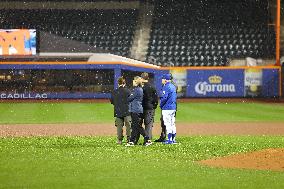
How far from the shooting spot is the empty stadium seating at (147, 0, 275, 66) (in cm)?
4416

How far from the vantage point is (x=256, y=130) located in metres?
22.5

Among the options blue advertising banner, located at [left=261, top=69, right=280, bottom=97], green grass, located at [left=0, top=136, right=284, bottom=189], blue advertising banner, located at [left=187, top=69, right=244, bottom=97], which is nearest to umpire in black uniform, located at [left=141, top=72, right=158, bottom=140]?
green grass, located at [left=0, top=136, right=284, bottom=189]

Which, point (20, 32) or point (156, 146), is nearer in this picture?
point (156, 146)

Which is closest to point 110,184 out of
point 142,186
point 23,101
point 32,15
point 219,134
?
point 142,186

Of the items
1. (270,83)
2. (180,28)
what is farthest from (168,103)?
(180,28)

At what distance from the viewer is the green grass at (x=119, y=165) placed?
436 inches

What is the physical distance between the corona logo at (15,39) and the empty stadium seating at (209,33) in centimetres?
775

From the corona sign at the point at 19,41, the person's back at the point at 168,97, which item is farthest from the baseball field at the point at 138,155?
the corona sign at the point at 19,41

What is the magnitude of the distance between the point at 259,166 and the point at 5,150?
579 cm

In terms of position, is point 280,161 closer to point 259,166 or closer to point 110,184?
point 259,166

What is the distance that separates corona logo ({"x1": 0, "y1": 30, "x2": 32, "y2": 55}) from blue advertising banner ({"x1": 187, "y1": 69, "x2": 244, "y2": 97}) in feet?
32.5

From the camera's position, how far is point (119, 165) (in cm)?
1320

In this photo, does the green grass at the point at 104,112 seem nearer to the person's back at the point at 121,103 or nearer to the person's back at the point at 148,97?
the person's back at the point at 148,97

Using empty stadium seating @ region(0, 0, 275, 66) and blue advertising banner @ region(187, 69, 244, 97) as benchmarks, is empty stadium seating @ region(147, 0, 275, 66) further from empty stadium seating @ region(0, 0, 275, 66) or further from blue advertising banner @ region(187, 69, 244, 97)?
blue advertising banner @ region(187, 69, 244, 97)
